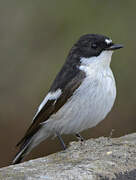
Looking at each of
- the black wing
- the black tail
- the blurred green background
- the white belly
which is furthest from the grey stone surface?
the blurred green background

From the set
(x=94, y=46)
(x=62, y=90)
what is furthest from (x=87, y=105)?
(x=94, y=46)

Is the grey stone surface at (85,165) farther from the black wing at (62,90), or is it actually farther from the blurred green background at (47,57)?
the blurred green background at (47,57)

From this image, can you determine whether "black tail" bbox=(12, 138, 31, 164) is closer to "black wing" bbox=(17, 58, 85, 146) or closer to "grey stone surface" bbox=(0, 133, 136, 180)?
"black wing" bbox=(17, 58, 85, 146)

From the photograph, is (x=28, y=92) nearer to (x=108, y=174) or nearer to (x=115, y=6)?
(x=115, y=6)

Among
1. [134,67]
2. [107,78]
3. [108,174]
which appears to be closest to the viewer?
[108,174]

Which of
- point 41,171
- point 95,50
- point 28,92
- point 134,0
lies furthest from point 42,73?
point 41,171
